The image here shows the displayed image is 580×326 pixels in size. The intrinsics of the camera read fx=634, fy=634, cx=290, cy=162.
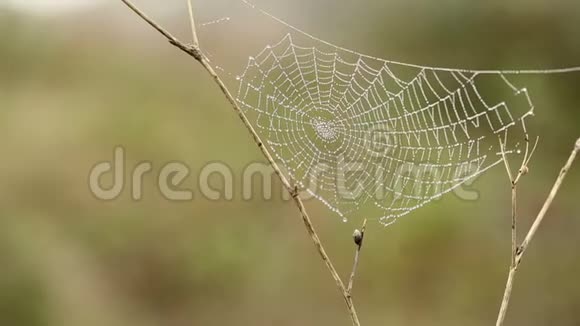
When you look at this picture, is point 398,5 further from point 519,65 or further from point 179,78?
point 179,78

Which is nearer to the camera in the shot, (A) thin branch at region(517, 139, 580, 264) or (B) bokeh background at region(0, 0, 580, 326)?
(A) thin branch at region(517, 139, 580, 264)

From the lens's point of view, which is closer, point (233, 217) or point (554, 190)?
point (554, 190)

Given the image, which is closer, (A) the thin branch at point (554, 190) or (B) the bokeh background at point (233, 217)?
(A) the thin branch at point (554, 190)

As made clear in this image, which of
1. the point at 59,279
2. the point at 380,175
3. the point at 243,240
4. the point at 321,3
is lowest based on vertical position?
the point at 59,279

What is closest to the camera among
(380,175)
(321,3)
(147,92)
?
(380,175)

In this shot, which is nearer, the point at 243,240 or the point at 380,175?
the point at 380,175

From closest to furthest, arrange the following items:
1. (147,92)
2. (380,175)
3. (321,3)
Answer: (380,175) < (321,3) < (147,92)

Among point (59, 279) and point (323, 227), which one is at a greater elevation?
point (323, 227)

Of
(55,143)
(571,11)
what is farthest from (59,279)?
(571,11)
